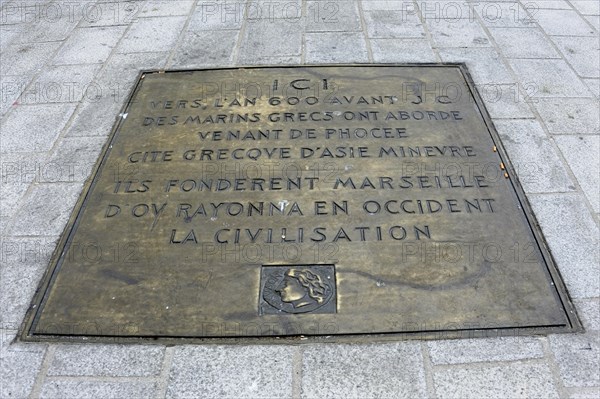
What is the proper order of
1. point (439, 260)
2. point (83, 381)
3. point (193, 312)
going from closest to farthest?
point (83, 381)
point (193, 312)
point (439, 260)

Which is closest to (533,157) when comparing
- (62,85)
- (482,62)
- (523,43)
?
(482,62)

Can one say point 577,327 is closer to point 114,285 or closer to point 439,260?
point 439,260

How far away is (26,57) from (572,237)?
4454 mm

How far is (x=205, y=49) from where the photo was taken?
451cm

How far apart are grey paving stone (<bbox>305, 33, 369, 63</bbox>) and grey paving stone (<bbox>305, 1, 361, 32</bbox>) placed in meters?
0.15

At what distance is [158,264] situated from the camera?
2693mm

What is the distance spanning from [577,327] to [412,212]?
0.95 m

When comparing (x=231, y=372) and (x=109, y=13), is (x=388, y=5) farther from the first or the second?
(x=231, y=372)

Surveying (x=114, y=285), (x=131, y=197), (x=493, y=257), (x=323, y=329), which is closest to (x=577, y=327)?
(x=493, y=257)

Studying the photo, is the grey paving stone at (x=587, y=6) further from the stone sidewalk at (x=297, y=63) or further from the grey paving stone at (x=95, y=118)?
the grey paving stone at (x=95, y=118)

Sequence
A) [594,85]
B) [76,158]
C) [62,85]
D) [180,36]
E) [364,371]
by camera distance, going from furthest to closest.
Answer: [180,36], [62,85], [594,85], [76,158], [364,371]

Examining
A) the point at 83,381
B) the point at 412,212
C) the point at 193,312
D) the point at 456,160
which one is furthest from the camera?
the point at 456,160

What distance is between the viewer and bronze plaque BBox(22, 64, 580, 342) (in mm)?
2463

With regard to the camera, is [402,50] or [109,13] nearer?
[402,50]
